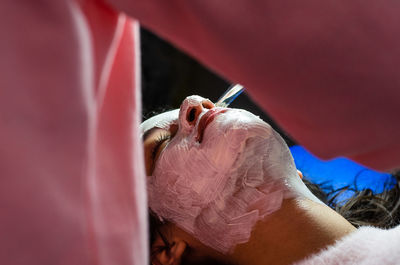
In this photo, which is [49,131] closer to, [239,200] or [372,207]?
[239,200]

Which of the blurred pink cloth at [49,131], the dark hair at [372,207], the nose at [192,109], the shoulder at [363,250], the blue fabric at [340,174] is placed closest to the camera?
the blurred pink cloth at [49,131]

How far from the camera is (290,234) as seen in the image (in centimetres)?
94

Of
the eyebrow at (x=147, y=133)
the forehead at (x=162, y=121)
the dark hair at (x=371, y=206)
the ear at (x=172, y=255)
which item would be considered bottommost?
the ear at (x=172, y=255)

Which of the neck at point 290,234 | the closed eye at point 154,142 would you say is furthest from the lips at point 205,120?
the neck at point 290,234

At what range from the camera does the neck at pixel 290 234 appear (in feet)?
3.05

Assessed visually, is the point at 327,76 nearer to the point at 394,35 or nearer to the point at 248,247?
the point at 394,35

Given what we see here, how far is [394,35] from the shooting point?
1.19 ft

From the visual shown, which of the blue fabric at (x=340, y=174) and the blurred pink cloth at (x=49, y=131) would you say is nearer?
the blurred pink cloth at (x=49, y=131)

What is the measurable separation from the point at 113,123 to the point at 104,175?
0.05 meters

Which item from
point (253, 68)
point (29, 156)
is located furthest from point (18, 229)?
point (253, 68)

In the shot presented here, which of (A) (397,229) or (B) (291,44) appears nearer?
(B) (291,44)

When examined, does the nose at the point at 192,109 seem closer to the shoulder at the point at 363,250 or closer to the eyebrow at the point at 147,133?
the eyebrow at the point at 147,133

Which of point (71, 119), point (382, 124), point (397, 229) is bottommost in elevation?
point (397, 229)

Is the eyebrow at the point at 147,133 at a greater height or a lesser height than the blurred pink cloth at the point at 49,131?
lesser
